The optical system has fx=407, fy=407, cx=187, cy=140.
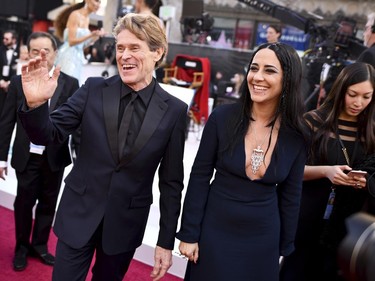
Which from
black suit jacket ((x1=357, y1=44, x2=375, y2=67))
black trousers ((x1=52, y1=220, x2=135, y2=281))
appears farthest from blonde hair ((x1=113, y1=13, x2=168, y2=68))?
black suit jacket ((x1=357, y1=44, x2=375, y2=67))

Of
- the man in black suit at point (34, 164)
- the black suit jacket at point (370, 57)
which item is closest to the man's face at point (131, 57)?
the man in black suit at point (34, 164)

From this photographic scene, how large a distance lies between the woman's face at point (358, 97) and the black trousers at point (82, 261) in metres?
1.25

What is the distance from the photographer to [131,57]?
4.99 feet

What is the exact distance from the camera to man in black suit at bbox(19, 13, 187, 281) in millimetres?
1532

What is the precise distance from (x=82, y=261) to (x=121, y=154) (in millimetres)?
472

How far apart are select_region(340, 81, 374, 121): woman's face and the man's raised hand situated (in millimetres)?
1370

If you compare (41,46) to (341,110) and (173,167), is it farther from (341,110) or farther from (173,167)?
(341,110)

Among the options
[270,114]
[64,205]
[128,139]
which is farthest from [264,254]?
[64,205]

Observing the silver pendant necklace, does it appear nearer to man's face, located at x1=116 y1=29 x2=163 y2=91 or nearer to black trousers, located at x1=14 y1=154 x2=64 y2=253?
man's face, located at x1=116 y1=29 x2=163 y2=91

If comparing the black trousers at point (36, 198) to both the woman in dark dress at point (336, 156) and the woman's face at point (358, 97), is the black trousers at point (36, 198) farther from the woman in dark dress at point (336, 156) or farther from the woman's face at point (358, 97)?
the woman's face at point (358, 97)

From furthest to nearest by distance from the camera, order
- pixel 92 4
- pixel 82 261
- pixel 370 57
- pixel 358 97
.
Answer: pixel 92 4, pixel 370 57, pixel 358 97, pixel 82 261

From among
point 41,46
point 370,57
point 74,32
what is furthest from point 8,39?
point 370,57

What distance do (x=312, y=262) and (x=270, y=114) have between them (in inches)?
36.7

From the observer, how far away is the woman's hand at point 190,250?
1.57 metres
